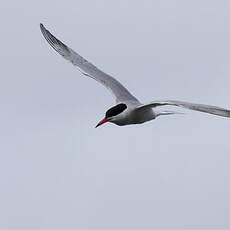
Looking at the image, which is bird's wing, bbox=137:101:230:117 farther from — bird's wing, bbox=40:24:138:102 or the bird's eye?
bird's wing, bbox=40:24:138:102

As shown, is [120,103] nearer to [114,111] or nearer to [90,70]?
[114,111]

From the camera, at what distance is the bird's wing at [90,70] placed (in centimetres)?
2745

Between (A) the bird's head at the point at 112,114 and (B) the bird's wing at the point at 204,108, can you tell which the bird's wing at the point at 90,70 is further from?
(B) the bird's wing at the point at 204,108

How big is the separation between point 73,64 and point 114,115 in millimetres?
4804

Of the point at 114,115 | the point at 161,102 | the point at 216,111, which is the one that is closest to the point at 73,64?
the point at 114,115

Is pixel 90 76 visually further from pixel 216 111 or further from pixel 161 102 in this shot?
pixel 216 111

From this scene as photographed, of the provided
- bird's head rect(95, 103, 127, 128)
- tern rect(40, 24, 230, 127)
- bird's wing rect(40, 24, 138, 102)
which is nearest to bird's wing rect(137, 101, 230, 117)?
tern rect(40, 24, 230, 127)

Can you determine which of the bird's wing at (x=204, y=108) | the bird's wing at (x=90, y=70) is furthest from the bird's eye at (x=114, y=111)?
the bird's wing at (x=204, y=108)

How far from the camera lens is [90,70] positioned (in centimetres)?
2894

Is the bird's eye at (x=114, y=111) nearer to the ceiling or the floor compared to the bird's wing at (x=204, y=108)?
nearer to the ceiling

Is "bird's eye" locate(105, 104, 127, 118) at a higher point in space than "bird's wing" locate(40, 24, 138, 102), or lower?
lower

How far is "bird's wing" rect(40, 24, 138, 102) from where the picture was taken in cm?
2745

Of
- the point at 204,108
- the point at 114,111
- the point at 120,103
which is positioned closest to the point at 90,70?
the point at 120,103

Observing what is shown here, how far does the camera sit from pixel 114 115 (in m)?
24.6
